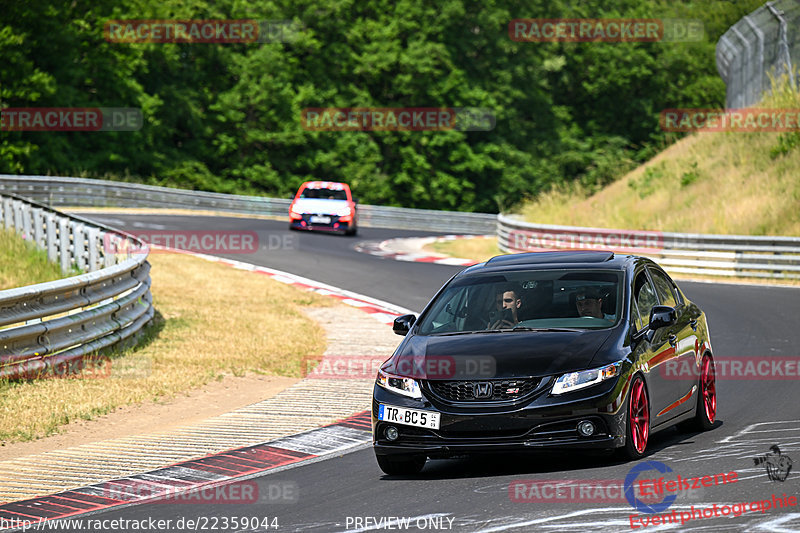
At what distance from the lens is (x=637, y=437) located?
27.1 ft

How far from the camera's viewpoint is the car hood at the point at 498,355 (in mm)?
7949

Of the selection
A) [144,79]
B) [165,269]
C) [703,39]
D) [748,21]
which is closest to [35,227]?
[165,269]

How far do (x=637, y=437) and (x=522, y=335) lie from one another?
3.41 feet

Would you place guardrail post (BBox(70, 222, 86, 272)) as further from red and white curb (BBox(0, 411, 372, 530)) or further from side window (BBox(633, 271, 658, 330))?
side window (BBox(633, 271, 658, 330))

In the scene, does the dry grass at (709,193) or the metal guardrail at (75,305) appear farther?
the dry grass at (709,193)

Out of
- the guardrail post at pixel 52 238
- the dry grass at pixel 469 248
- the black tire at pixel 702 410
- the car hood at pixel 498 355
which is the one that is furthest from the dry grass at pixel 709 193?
the car hood at pixel 498 355

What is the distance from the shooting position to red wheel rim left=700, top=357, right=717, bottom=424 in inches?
388

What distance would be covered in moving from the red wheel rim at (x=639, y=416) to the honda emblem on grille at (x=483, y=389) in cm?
95

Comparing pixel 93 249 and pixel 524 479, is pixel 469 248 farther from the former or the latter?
pixel 524 479

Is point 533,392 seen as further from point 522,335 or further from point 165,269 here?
point 165,269

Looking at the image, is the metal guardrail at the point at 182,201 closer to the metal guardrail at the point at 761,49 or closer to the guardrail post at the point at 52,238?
the metal guardrail at the point at 761,49

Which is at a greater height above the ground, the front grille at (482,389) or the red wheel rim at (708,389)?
the front grille at (482,389)

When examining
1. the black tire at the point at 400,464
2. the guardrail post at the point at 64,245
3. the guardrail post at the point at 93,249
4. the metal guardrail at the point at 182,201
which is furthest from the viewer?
the metal guardrail at the point at 182,201

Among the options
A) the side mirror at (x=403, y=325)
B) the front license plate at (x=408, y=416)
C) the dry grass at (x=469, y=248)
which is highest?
the side mirror at (x=403, y=325)
